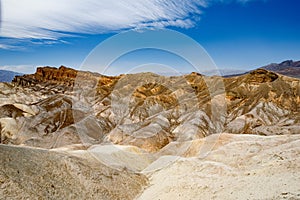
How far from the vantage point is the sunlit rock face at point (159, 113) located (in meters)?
69.6

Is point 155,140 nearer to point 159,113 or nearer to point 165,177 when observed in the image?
point 159,113

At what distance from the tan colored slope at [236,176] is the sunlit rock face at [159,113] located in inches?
1400

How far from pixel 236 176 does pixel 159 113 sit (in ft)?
246

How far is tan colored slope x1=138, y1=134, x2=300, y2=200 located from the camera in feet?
52.9

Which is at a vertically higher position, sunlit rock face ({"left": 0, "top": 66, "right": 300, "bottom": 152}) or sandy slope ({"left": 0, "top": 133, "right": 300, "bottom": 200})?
sandy slope ({"left": 0, "top": 133, "right": 300, "bottom": 200})

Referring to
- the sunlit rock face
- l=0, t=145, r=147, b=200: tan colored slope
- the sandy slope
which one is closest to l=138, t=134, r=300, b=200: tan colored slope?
the sandy slope

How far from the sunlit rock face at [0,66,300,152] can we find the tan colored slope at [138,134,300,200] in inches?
1400

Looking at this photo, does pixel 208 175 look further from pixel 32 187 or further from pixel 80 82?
pixel 80 82

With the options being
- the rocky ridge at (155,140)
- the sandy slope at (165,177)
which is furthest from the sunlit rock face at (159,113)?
the sandy slope at (165,177)

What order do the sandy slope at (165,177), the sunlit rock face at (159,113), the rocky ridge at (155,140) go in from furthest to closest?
the sunlit rock face at (159,113) → the rocky ridge at (155,140) → the sandy slope at (165,177)

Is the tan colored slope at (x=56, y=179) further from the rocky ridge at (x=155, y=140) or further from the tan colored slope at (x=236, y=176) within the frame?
the tan colored slope at (x=236, y=176)

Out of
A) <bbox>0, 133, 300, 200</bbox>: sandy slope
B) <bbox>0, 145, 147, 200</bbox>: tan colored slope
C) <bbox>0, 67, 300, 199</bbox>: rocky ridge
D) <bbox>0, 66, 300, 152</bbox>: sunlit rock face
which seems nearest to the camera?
<bbox>0, 133, 300, 200</bbox>: sandy slope

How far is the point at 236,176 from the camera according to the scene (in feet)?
65.6

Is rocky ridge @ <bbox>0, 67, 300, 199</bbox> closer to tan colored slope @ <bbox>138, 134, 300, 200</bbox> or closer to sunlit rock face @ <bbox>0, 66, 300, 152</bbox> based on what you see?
tan colored slope @ <bbox>138, 134, 300, 200</bbox>
